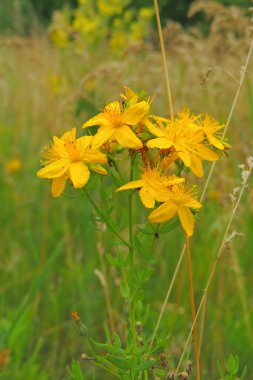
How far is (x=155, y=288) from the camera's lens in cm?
227

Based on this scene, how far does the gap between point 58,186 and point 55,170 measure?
0.10 feet

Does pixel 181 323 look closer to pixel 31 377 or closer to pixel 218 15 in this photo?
pixel 31 377

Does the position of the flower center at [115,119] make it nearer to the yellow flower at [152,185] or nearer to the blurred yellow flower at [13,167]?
the yellow flower at [152,185]

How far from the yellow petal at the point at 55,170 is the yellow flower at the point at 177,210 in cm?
18

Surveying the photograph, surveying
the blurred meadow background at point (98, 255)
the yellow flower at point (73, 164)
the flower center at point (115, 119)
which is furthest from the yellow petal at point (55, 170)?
the blurred meadow background at point (98, 255)

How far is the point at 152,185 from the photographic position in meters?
1.00

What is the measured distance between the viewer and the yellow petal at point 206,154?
1.06 meters

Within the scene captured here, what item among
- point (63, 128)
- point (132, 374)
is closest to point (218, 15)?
point (63, 128)

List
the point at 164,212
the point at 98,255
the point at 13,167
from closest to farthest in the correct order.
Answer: the point at 164,212, the point at 98,255, the point at 13,167

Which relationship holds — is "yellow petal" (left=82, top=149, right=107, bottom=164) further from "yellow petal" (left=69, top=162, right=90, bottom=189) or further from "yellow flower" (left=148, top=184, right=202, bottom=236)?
"yellow flower" (left=148, top=184, right=202, bottom=236)

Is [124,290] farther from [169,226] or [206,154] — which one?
[206,154]

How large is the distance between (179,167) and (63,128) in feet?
5.08

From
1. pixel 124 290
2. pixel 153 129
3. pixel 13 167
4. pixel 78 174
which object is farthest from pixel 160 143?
pixel 13 167

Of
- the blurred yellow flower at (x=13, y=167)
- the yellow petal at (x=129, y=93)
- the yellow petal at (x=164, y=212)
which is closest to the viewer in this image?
the yellow petal at (x=164, y=212)
